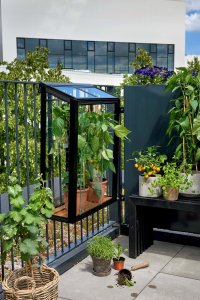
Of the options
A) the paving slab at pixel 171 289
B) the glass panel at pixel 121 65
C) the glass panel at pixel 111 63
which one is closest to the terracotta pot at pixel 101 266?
the paving slab at pixel 171 289

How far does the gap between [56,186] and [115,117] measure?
939 millimetres

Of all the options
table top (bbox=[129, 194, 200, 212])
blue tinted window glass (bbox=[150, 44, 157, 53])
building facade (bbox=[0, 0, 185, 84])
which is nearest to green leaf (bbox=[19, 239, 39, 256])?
table top (bbox=[129, 194, 200, 212])

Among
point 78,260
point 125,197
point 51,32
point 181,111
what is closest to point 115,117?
point 181,111

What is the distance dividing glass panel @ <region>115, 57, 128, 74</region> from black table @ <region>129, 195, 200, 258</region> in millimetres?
37387

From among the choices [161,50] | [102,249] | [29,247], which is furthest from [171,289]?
[161,50]

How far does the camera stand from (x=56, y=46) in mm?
38375

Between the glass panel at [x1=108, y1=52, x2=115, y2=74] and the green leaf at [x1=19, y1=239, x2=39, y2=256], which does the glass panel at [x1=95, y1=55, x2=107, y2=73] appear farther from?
the green leaf at [x1=19, y1=239, x2=39, y2=256]

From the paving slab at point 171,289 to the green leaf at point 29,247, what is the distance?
113cm

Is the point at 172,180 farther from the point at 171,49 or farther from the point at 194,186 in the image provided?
the point at 171,49

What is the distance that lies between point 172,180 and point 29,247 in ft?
5.65

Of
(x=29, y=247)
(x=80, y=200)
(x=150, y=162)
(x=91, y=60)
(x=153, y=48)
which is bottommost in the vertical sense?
(x=29, y=247)

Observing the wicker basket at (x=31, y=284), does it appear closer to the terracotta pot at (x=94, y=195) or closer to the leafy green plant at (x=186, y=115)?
the terracotta pot at (x=94, y=195)

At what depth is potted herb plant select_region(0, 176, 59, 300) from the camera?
2.90m

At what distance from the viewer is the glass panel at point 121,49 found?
40.3 m
